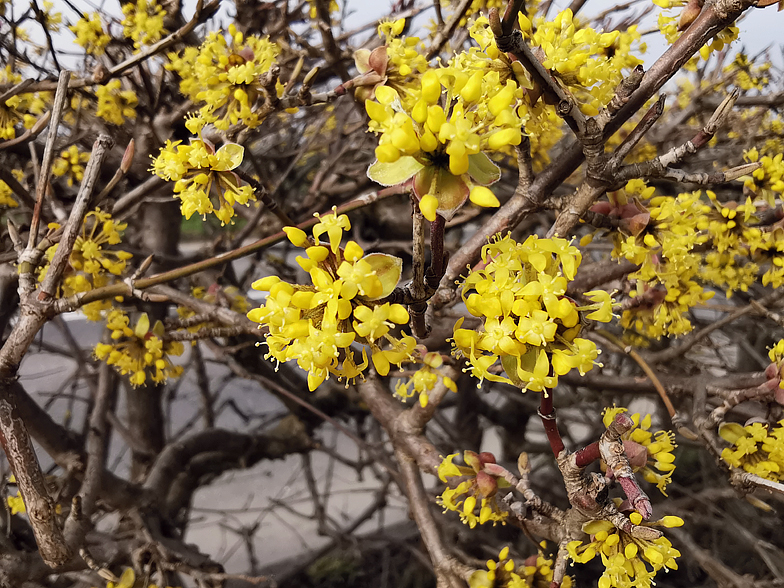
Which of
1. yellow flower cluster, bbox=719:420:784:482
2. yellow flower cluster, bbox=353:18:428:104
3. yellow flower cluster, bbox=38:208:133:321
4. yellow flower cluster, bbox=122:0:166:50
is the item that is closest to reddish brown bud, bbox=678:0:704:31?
yellow flower cluster, bbox=353:18:428:104

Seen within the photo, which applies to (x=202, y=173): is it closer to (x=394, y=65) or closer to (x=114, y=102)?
(x=394, y=65)

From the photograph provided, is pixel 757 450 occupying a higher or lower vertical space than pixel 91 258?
lower

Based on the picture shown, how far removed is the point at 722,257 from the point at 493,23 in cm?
91

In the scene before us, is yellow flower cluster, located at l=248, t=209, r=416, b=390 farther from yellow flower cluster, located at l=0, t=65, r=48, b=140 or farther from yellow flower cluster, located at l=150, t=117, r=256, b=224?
yellow flower cluster, located at l=0, t=65, r=48, b=140

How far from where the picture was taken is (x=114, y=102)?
1.48 metres

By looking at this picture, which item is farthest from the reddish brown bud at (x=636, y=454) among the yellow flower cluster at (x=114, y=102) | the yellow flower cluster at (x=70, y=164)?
the yellow flower cluster at (x=70, y=164)

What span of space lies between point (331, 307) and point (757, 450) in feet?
2.79

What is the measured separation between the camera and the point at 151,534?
59.9 inches

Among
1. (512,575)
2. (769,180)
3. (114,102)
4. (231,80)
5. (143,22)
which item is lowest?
(512,575)

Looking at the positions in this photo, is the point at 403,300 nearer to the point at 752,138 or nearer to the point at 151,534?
the point at 151,534

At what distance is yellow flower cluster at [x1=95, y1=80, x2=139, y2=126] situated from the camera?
146 cm

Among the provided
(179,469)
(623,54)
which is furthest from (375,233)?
(623,54)

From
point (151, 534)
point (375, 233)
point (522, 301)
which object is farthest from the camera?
point (375, 233)

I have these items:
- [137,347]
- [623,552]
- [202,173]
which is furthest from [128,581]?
[623,552]
